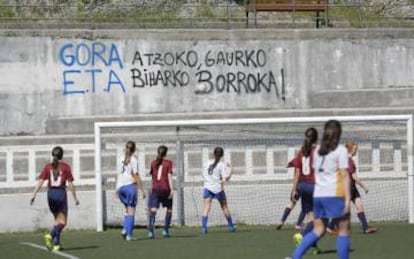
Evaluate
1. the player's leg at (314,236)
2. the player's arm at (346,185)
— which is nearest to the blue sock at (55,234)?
the player's leg at (314,236)

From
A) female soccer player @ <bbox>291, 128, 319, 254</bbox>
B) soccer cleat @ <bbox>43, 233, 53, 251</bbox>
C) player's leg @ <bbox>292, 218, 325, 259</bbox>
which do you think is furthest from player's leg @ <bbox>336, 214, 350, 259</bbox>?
soccer cleat @ <bbox>43, 233, 53, 251</bbox>

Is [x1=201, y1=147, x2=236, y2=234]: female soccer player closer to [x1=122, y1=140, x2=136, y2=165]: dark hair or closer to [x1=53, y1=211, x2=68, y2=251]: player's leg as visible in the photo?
[x1=122, y1=140, x2=136, y2=165]: dark hair

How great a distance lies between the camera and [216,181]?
73.6ft

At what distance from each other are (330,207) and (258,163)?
441 inches

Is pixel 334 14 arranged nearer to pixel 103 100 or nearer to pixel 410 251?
pixel 103 100

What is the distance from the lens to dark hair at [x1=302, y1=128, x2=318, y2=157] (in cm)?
1736

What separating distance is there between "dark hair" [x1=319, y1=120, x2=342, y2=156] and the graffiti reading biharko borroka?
19.8 meters

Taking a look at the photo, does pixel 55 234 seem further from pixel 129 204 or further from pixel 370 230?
pixel 370 230

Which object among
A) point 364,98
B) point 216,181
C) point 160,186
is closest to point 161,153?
point 160,186

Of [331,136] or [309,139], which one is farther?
[309,139]

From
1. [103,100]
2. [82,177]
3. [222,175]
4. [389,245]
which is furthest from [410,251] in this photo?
[103,100]

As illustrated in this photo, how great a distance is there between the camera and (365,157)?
2473 centimetres

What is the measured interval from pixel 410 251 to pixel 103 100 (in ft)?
56.0

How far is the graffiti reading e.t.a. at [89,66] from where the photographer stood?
3253 centimetres
